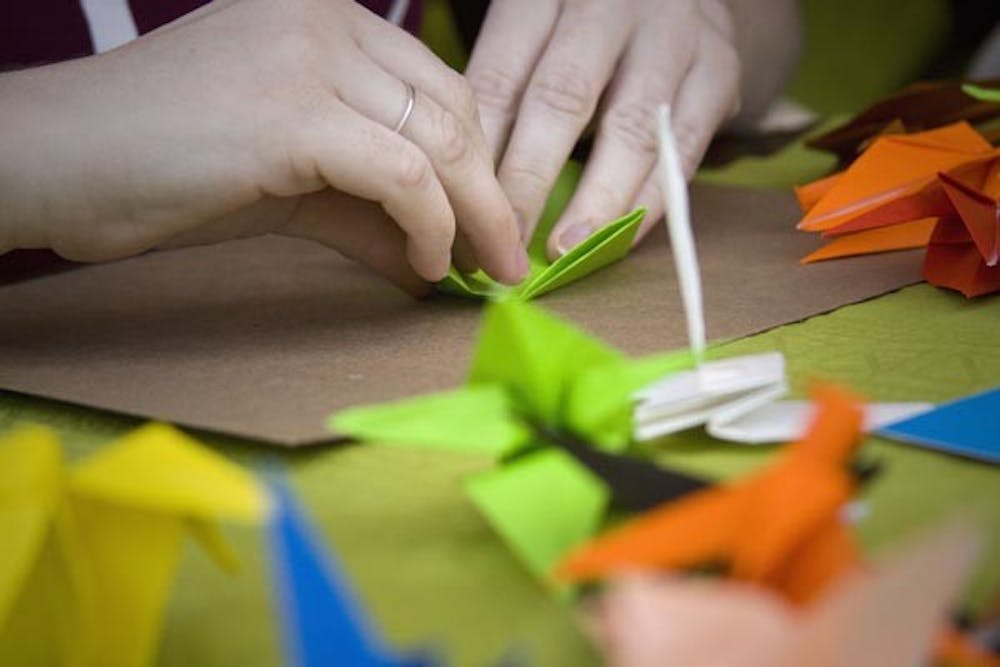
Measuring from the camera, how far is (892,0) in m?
1.57

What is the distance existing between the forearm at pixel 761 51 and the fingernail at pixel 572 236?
1.09 ft

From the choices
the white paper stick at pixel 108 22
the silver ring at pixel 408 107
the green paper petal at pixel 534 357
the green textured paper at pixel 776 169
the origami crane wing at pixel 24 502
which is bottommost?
the green textured paper at pixel 776 169

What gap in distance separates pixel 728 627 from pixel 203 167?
381 mm

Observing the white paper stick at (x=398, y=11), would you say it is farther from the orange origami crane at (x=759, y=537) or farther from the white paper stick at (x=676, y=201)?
the orange origami crane at (x=759, y=537)

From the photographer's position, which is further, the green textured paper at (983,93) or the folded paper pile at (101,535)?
the green textured paper at (983,93)

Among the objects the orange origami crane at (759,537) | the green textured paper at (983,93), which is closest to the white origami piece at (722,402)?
the orange origami crane at (759,537)

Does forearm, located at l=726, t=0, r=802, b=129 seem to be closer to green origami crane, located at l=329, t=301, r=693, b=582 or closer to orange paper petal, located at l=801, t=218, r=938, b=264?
orange paper petal, located at l=801, t=218, r=938, b=264

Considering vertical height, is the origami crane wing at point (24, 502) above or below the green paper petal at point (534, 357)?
below

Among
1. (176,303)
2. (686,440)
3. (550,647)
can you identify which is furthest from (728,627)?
(176,303)

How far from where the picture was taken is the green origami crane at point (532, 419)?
1.20 ft

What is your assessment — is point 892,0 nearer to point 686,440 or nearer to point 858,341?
point 858,341

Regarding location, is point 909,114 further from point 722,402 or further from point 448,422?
point 448,422

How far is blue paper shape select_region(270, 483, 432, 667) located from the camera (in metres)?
0.27

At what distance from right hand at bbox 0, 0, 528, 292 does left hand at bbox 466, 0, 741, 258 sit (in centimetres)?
10
